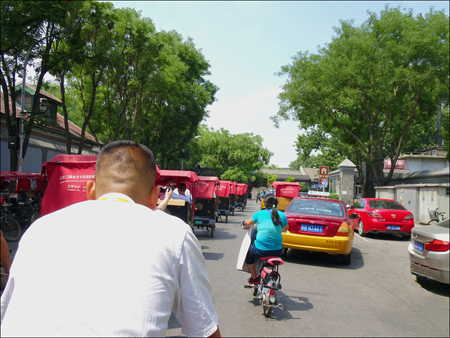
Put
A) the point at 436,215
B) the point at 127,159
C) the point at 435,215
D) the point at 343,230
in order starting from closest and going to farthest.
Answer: the point at 127,159
the point at 343,230
the point at 435,215
the point at 436,215

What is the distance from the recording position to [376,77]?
27.6 metres

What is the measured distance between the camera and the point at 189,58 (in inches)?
1208

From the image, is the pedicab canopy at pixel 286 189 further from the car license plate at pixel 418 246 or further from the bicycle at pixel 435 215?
the car license plate at pixel 418 246

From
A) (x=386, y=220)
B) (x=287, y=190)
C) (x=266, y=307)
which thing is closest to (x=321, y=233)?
(x=266, y=307)

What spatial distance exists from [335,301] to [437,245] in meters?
2.09

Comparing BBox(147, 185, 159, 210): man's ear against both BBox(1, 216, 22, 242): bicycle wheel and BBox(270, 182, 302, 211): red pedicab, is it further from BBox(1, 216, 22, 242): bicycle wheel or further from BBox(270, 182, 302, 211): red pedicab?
BBox(270, 182, 302, 211): red pedicab

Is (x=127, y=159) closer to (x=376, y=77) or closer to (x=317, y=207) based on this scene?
(x=317, y=207)

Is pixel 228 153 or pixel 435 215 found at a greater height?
pixel 228 153

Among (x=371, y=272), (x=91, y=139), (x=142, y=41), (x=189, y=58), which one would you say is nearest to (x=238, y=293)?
(x=371, y=272)

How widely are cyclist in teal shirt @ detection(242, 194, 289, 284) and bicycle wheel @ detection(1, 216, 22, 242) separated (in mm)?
8483

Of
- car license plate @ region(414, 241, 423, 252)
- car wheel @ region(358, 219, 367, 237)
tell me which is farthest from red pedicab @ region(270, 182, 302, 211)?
car license plate @ region(414, 241, 423, 252)

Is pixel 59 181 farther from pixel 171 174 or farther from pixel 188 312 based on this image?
pixel 188 312

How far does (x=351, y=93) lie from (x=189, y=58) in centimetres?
1175

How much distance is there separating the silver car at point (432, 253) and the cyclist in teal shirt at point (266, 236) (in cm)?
270
